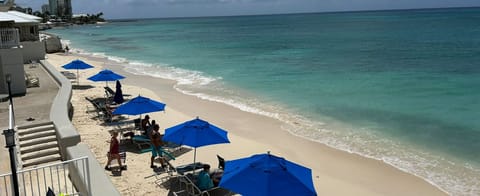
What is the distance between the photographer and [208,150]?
13266 mm

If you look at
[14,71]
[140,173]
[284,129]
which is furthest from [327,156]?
[14,71]

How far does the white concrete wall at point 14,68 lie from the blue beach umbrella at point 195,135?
31.4 ft

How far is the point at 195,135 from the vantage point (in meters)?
10.4

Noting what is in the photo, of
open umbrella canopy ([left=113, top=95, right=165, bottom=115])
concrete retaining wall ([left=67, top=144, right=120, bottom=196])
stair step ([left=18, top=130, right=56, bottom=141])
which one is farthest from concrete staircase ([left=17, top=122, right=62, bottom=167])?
open umbrella canopy ([left=113, top=95, right=165, bottom=115])

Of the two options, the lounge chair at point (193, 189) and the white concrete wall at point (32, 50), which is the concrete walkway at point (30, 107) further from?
the white concrete wall at point (32, 50)

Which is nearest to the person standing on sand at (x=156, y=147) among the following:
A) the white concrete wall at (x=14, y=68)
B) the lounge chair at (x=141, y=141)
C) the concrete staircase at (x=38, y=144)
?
the lounge chair at (x=141, y=141)

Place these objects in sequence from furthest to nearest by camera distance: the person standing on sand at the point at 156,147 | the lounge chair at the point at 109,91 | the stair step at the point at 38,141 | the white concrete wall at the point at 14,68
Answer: the lounge chair at the point at 109,91 → the white concrete wall at the point at 14,68 → the person standing on sand at the point at 156,147 → the stair step at the point at 38,141

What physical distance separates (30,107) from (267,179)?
10619 millimetres

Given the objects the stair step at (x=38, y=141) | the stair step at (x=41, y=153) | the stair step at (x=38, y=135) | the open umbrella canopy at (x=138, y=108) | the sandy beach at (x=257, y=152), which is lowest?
the sandy beach at (x=257, y=152)

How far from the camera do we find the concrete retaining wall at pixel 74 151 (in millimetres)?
8195

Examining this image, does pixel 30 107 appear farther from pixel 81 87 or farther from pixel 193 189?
pixel 81 87

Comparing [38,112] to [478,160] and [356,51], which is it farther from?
[356,51]

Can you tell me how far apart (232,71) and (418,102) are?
15.4m

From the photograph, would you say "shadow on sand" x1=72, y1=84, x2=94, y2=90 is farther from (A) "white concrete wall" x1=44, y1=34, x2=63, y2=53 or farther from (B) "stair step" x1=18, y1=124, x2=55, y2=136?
(A) "white concrete wall" x1=44, y1=34, x2=63, y2=53
